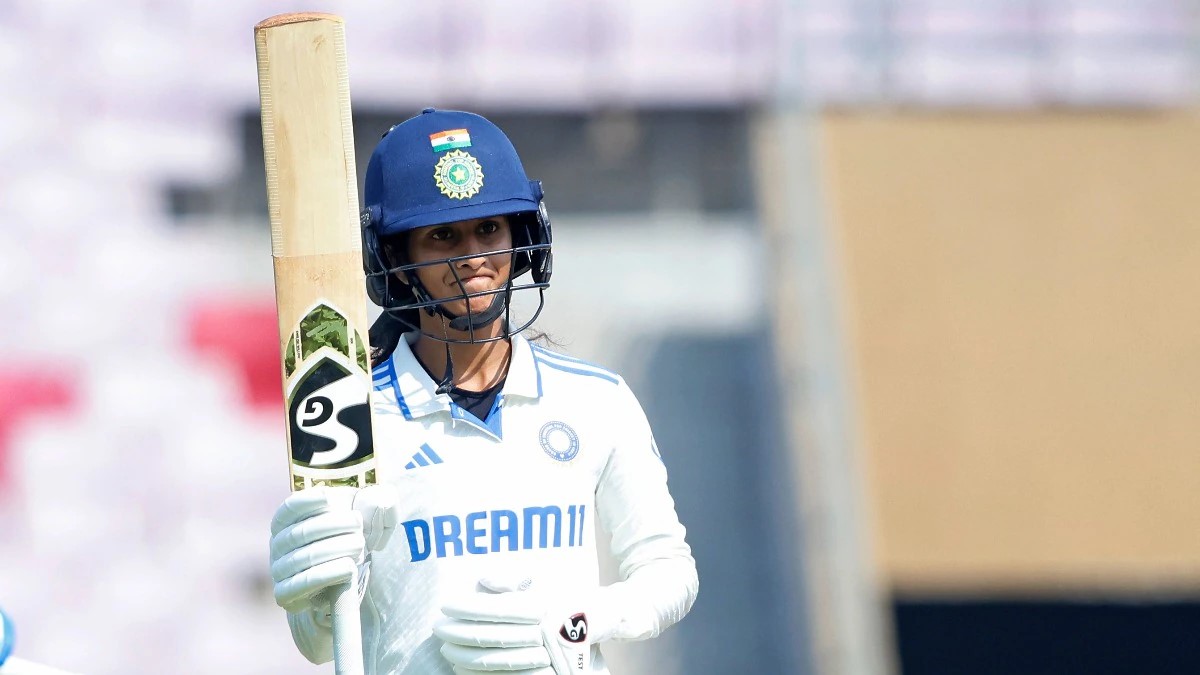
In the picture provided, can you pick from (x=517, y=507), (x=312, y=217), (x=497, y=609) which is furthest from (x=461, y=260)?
(x=497, y=609)

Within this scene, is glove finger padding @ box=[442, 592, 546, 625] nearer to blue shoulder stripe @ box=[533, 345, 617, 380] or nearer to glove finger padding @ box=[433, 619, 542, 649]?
glove finger padding @ box=[433, 619, 542, 649]

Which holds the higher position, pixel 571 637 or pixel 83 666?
pixel 571 637

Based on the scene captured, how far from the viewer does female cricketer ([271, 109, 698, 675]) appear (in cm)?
161

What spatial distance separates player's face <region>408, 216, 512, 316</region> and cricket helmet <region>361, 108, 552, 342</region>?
0.04 ft

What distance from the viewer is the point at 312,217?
1711 millimetres

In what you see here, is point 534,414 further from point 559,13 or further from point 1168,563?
point 559,13

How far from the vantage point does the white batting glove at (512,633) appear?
5.24 ft

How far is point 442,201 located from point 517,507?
345mm

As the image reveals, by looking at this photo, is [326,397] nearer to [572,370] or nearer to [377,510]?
[377,510]

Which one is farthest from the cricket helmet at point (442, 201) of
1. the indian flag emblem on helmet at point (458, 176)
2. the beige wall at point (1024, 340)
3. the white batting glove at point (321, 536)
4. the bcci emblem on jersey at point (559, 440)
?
the beige wall at point (1024, 340)

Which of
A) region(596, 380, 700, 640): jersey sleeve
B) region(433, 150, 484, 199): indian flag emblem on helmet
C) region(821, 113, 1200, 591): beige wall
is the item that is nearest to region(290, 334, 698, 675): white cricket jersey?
region(596, 380, 700, 640): jersey sleeve

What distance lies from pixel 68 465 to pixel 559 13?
101 inches

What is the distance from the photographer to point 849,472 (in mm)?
5277

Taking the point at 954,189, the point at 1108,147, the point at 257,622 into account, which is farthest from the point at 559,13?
the point at 257,622
